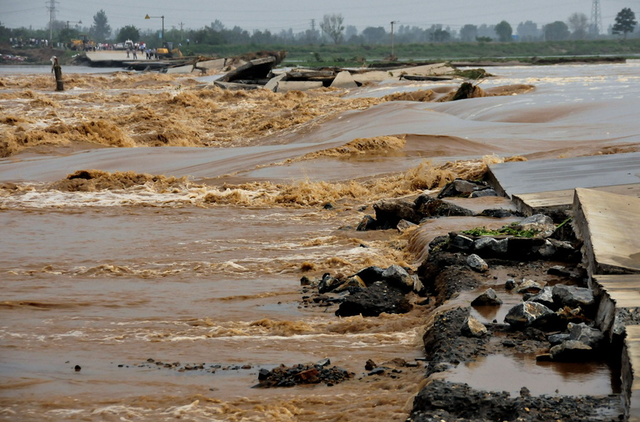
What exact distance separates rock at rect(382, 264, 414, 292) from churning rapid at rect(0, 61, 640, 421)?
57 centimetres

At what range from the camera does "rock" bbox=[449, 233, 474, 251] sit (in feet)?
21.7

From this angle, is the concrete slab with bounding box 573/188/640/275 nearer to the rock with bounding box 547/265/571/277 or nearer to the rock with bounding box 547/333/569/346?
the rock with bounding box 547/265/571/277

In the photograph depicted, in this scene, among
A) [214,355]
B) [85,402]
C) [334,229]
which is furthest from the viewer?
[334,229]

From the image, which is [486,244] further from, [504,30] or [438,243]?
[504,30]

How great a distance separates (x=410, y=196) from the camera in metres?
11.9

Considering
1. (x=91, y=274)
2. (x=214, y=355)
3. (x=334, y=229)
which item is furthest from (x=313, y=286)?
(x=334, y=229)

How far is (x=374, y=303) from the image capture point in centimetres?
600

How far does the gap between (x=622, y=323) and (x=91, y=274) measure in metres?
5.68

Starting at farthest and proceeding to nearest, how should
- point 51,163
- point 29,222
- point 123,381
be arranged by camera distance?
point 51,163, point 29,222, point 123,381

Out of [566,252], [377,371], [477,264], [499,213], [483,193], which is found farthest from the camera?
[483,193]

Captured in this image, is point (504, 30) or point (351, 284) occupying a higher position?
point (504, 30)

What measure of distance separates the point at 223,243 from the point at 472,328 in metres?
5.34

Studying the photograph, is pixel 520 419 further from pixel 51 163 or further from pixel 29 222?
pixel 51 163

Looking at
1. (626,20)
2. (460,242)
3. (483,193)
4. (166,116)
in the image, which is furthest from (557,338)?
(626,20)
